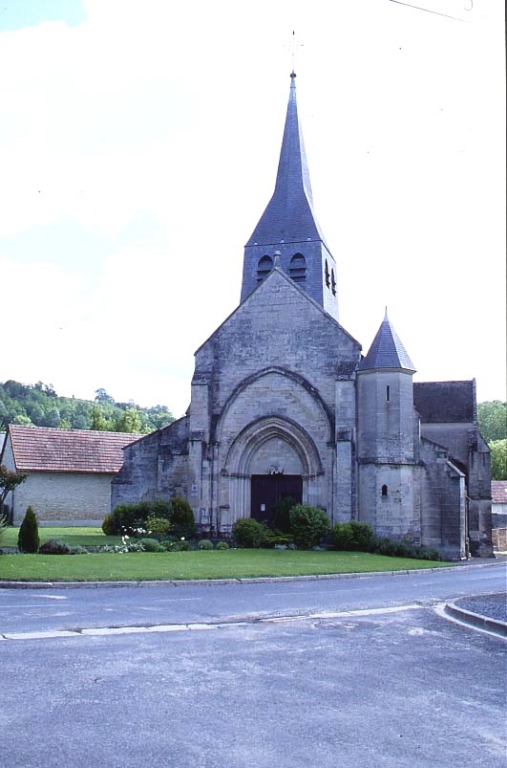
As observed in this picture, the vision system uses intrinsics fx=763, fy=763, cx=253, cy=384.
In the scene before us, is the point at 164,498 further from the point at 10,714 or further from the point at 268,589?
the point at 10,714

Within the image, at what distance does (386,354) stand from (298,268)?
9133 millimetres

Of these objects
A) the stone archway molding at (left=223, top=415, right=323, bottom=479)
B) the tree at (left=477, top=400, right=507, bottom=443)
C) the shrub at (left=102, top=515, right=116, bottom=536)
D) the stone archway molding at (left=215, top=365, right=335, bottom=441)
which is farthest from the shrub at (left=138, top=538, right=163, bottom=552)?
the tree at (left=477, top=400, right=507, bottom=443)

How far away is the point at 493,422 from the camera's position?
87625mm

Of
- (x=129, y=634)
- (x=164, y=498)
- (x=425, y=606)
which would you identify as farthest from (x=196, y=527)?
(x=129, y=634)

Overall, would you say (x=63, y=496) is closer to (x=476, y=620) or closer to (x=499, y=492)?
(x=499, y=492)

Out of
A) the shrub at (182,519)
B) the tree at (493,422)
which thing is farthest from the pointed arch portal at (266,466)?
the tree at (493,422)

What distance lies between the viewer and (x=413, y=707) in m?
7.30

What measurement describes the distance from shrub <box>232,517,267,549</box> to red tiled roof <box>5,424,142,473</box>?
57.3 feet

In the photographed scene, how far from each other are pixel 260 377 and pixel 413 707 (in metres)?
23.7

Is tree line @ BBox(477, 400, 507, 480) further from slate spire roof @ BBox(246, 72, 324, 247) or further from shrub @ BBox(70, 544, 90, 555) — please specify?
shrub @ BBox(70, 544, 90, 555)

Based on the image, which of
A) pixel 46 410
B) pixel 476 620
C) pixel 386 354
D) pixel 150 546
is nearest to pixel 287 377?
pixel 386 354

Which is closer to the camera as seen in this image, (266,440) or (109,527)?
(109,527)

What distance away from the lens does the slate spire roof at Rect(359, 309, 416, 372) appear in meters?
29.1

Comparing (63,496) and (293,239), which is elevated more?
(293,239)
